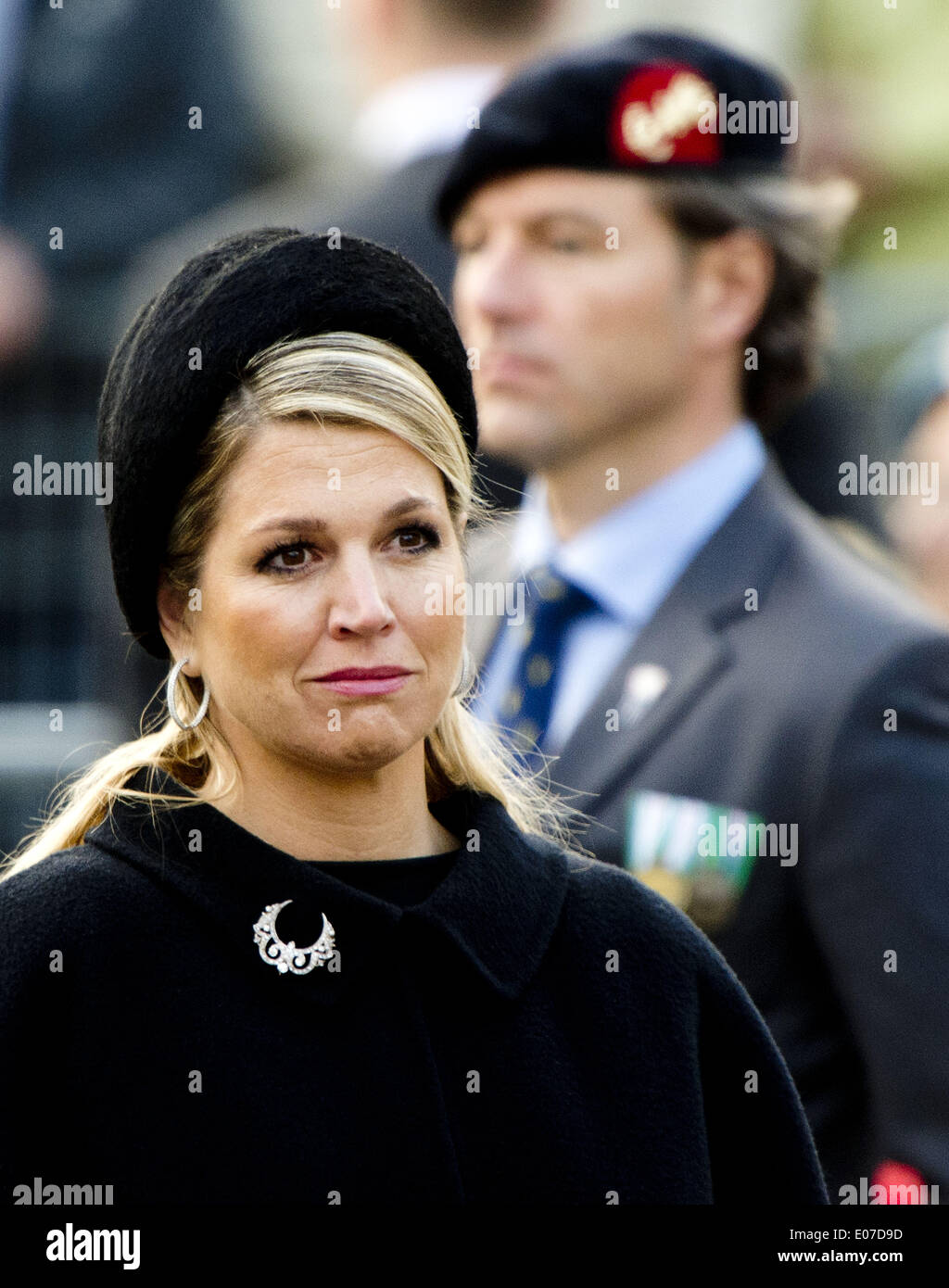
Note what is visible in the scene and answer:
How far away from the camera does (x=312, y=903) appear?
2.36 metres

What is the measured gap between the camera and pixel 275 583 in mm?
2297

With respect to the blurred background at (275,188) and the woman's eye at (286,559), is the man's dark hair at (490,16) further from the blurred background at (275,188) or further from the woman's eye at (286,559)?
the woman's eye at (286,559)

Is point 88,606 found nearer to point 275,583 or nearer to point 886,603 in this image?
point 886,603

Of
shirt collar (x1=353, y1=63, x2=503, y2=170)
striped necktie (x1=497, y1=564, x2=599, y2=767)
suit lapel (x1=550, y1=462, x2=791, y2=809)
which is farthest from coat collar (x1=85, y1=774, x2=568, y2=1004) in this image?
shirt collar (x1=353, y1=63, x2=503, y2=170)

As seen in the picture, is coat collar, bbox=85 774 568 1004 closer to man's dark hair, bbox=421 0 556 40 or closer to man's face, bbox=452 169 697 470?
man's face, bbox=452 169 697 470

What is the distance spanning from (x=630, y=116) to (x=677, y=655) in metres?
1.01

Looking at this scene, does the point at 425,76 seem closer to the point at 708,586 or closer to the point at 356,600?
the point at 708,586

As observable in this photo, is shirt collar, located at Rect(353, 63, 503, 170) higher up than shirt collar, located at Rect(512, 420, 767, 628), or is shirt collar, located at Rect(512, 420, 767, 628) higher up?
shirt collar, located at Rect(353, 63, 503, 170)

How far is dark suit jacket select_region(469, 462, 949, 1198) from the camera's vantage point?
336cm

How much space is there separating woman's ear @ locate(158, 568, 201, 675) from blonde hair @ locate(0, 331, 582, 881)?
0.01m

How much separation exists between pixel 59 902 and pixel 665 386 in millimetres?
2018

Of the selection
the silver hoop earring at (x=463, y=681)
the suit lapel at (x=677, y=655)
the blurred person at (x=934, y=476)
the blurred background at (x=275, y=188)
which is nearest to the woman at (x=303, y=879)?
the silver hoop earring at (x=463, y=681)

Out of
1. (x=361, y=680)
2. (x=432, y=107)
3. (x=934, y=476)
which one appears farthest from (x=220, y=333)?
(x=934, y=476)

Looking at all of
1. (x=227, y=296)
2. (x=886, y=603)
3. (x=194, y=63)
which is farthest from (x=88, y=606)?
(x=227, y=296)
